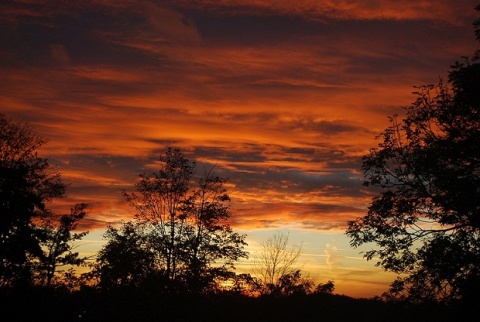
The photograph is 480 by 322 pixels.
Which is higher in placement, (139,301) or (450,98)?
(450,98)

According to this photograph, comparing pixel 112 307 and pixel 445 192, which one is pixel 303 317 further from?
pixel 445 192

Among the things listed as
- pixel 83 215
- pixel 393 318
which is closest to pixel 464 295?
pixel 393 318

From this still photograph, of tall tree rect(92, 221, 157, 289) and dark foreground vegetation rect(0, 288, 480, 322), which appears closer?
dark foreground vegetation rect(0, 288, 480, 322)

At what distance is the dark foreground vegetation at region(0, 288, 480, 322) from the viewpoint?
2955 centimetres

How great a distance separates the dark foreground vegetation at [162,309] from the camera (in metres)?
29.5

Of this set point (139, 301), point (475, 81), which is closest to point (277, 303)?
point (139, 301)

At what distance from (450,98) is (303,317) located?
30.6m

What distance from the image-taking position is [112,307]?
3772cm

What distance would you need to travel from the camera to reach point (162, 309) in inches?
1531

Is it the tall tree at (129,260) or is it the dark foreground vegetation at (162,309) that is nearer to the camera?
the dark foreground vegetation at (162,309)

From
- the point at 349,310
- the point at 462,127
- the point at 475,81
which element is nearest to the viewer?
the point at 475,81

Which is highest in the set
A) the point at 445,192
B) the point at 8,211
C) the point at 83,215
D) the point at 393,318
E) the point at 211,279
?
the point at 83,215

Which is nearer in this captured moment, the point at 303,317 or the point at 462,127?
the point at 462,127

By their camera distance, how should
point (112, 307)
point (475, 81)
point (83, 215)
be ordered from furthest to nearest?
point (83, 215) < point (112, 307) < point (475, 81)
